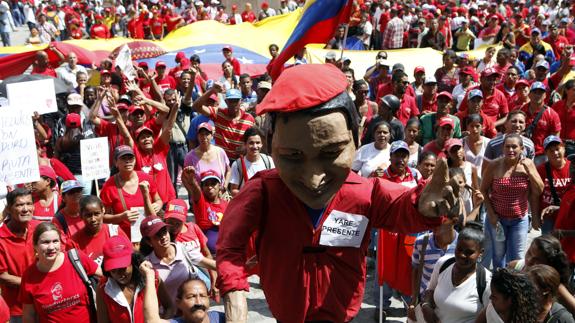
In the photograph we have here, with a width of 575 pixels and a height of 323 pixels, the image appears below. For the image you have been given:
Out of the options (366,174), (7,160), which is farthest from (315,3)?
(7,160)

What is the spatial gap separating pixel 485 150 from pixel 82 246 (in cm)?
408

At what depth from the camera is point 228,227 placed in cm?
311

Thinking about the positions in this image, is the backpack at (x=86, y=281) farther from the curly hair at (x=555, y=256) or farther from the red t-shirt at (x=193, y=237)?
the curly hair at (x=555, y=256)

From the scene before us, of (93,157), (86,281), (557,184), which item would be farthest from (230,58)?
(86,281)

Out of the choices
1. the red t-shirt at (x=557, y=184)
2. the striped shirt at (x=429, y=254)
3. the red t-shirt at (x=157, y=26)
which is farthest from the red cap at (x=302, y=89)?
the red t-shirt at (x=157, y=26)

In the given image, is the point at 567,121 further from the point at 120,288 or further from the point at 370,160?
the point at 120,288

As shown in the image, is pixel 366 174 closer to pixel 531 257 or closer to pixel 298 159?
pixel 531 257

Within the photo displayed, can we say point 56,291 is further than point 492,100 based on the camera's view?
No

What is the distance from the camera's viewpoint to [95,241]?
5773 millimetres

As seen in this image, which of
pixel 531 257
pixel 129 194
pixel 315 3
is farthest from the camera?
pixel 129 194

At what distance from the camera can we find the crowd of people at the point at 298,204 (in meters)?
3.10

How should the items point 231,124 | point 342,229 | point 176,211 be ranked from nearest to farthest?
1. point 342,229
2. point 176,211
3. point 231,124

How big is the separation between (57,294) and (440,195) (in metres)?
3.10

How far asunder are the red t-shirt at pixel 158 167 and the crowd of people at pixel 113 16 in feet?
37.9
